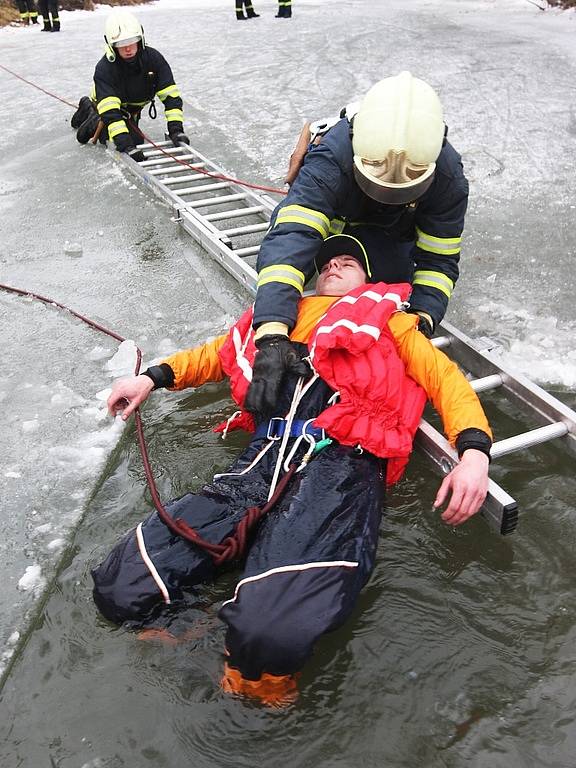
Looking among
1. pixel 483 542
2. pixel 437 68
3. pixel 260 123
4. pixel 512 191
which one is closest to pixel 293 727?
pixel 483 542

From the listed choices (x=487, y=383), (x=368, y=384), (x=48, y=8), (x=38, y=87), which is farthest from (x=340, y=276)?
(x=48, y=8)

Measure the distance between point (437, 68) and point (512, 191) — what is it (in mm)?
3968

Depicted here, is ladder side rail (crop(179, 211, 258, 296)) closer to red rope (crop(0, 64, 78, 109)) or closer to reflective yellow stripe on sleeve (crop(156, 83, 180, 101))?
reflective yellow stripe on sleeve (crop(156, 83, 180, 101))

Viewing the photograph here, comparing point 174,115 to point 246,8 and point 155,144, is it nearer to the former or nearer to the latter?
point 155,144

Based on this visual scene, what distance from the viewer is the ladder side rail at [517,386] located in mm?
2719

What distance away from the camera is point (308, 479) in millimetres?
2258

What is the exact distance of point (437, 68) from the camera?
828 cm

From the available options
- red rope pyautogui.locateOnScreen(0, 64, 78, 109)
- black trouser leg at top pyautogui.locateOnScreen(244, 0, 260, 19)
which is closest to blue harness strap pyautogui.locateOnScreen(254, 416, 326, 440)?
red rope pyautogui.locateOnScreen(0, 64, 78, 109)

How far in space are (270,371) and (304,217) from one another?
71cm

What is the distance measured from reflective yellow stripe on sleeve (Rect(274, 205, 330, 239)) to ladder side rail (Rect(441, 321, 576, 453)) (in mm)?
953

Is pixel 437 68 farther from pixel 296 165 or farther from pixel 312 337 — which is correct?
pixel 312 337

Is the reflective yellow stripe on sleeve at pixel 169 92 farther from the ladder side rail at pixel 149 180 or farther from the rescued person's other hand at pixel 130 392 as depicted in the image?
the rescued person's other hand at pixel 130 392

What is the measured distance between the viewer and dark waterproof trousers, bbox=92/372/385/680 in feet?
5.99

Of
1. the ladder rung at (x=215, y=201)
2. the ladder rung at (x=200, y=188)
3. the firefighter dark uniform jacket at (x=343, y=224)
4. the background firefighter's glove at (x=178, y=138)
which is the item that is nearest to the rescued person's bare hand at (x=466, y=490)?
the firefighter dark uniform jacket at (x=343, y=224)
